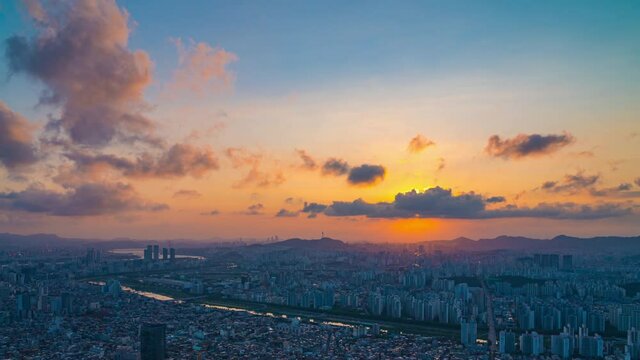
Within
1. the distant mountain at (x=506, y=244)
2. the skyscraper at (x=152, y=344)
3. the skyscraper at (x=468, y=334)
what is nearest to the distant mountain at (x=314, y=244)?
the distant mountain at (x=506, y=244)

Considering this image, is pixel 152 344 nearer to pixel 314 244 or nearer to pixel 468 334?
pixel 468 334

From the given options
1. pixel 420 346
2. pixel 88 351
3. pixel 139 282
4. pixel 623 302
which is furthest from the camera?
pixel 139 282

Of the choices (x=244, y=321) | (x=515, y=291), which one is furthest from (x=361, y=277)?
(x=244, y=321)

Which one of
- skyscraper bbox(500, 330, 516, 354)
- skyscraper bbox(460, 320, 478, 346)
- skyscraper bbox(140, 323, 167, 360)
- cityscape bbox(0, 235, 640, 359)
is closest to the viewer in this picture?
skyscraper bbox(140, 323, 167, 360)

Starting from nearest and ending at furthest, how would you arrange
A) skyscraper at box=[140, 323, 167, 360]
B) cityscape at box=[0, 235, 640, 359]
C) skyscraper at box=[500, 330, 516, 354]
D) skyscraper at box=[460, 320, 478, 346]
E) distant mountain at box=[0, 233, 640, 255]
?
skyscraper at box=[140, 323, 167, 360] → cityscape at box=[0, 235, 640, 359] → skyscraper at box=[500, 330, 516, 354] → skyscraper at box=[460, 320, 478, 346] → distant mountain at box=[0, 233, 640, 255]

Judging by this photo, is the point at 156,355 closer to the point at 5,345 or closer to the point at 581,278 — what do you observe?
the point at 5,345

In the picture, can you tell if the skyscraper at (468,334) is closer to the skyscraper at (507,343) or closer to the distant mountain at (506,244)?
the skyscraper at (507,343)

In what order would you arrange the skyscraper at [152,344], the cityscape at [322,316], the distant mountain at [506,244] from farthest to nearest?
the distant mountain at [506,244]
the cityscape at [322,316]
the skyscraper at [152,344]

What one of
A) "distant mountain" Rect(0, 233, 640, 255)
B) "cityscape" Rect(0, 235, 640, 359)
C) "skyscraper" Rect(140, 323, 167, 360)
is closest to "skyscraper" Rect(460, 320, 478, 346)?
"cityscape" Rect(0, 235, 640, 359)

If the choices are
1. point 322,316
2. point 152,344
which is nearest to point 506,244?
point 322,316

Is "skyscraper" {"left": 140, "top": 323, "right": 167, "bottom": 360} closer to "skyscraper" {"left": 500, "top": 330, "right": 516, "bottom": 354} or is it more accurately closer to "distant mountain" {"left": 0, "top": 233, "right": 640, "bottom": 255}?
"skyscraper" {"left": 500, "top": 330, "right": 516, "bottom": 354}

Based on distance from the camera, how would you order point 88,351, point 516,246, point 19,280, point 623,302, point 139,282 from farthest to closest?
point 516,246 < point 139,282 < point 19,280 < point 623,302 < point 88,351
